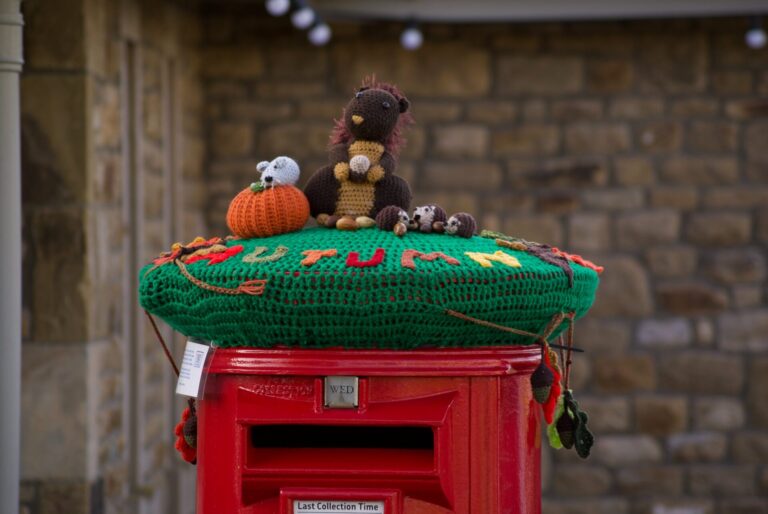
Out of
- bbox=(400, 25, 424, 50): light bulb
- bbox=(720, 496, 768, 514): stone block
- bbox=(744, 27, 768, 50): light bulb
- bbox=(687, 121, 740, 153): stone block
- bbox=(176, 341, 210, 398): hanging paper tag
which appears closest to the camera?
bbox=(176, 341, 210, 398): hanging paper tag

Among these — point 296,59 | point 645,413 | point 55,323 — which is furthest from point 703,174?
point 55,323

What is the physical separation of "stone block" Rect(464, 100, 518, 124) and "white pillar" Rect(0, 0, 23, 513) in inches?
119

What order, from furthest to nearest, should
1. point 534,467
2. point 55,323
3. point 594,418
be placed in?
point 594,418
point 55,323
point 534,467

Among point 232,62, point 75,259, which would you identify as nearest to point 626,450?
point 232,62

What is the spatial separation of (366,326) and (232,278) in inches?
9.1

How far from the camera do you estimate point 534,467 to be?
81.4 inches

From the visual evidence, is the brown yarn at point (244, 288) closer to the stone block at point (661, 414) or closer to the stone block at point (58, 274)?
the stone block at point (58, 274)

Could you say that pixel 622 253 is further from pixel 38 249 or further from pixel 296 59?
pixel 38 249

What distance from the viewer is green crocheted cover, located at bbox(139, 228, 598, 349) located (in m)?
1.82

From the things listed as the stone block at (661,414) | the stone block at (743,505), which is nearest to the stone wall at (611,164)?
the stone block at (661,414)

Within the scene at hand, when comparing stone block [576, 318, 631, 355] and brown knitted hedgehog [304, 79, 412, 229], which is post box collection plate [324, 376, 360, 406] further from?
stone block [576, 318, 631, 355]

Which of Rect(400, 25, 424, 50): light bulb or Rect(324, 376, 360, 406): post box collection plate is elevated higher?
Rect(400, 25, 424, 50): light bulb

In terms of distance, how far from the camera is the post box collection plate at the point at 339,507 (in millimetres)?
1901

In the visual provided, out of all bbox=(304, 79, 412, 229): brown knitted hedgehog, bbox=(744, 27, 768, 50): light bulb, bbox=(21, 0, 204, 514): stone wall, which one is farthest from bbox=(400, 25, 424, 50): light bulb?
bbox=(304, 79, 412, 229): brown knitted hedgehog
